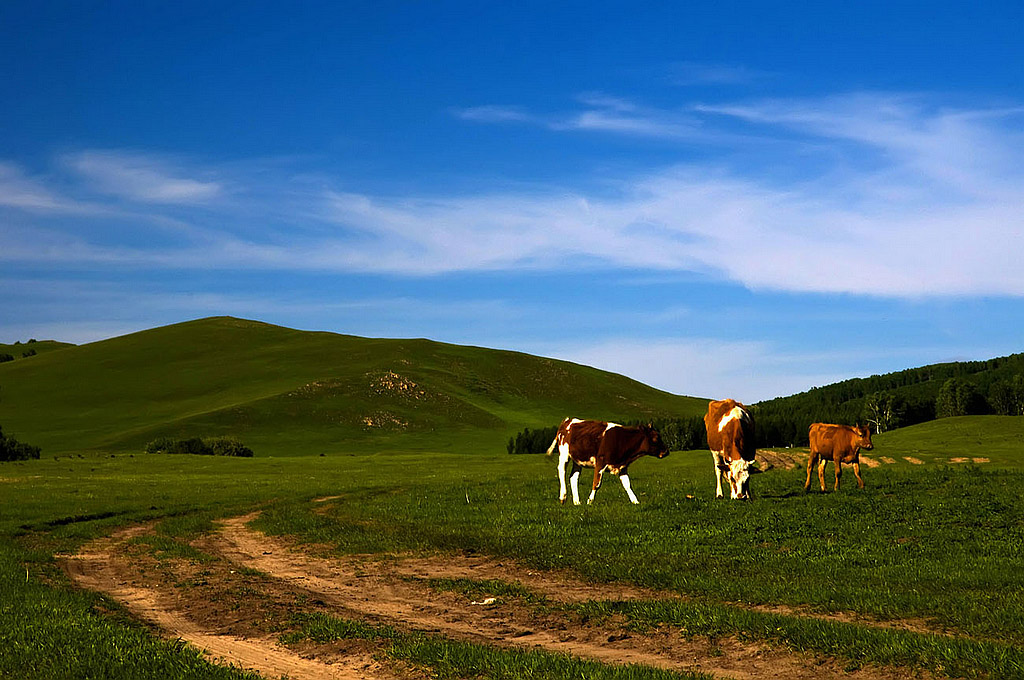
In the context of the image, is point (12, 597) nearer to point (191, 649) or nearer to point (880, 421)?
point (191, 649)

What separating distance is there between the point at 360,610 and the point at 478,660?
5003mm

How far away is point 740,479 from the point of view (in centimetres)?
2628

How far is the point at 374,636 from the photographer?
13195 mm

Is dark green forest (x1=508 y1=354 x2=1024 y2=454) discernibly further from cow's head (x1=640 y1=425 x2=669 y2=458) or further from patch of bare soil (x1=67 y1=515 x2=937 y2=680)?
patch of bare soil (x1=67 y1=515 x2=937 y2=680)

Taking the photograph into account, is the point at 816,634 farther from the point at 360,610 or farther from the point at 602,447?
the point at 602,447

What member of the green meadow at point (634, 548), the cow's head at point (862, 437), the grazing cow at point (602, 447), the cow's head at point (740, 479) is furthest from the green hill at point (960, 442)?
the grazing cow at point (602, 447)

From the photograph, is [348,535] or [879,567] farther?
[348,535]

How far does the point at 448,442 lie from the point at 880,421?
86398 millimetres

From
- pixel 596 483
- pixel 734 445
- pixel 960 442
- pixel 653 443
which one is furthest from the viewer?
pixel 960 442

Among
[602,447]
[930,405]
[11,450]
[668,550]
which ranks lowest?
[11,450]

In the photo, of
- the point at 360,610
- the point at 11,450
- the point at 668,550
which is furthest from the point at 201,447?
the point at 360,610

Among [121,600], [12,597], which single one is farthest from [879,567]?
[12,597]

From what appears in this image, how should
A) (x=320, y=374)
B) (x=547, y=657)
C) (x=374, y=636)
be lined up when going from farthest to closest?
1. (x=320, y=374)
2. (x=374, y=636)
3. (x=547, y=657)

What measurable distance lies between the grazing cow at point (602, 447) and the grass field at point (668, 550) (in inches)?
52.9
